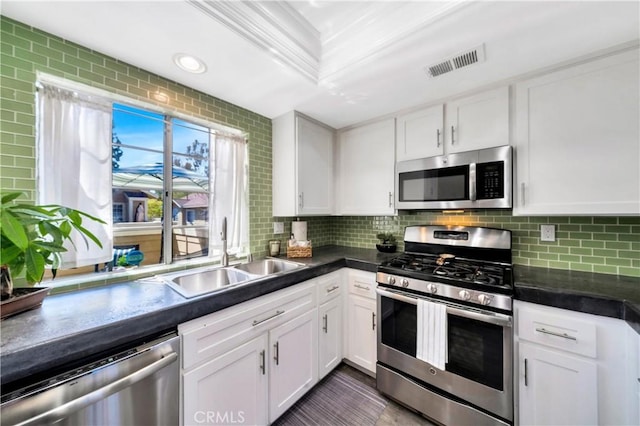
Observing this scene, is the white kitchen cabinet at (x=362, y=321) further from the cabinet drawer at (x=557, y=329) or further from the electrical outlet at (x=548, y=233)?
the electrical outlet at (x=548, y=233)

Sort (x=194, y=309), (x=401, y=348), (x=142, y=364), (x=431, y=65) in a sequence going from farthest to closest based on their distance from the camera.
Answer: (x=401, y=348), (x=431, y=65), (x=194, y=309), (x=142, y=364)

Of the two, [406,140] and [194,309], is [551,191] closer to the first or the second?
[406,140]

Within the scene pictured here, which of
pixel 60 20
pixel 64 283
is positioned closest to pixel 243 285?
pixel 64 283

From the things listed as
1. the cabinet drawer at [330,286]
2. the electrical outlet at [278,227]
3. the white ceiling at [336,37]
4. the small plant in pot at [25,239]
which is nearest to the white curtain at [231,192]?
the electrical outlet at [278,227]

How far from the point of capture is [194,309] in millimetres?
1189

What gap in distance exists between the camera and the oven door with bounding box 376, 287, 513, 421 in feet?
4.59

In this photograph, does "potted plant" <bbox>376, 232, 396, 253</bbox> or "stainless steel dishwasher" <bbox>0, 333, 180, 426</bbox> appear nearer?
"stainless steel dishwasher" <bbox>0, 333, 180, 426</bbox>

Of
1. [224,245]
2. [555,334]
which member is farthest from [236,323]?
[555,334]

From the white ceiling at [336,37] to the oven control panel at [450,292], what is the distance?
143 cm

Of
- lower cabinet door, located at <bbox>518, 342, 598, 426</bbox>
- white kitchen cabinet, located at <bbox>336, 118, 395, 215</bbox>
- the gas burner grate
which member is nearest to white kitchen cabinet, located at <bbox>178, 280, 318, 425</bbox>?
the gas burner grate

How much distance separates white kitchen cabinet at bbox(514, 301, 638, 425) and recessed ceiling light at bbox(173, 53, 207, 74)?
2450mm

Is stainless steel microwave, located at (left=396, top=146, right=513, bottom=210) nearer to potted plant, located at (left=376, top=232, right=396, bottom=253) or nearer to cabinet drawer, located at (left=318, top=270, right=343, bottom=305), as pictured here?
potted plant, located at (left=376, top=232, right=396, bottom=253)

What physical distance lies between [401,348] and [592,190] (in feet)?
5.21

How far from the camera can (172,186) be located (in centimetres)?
184
